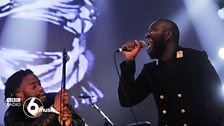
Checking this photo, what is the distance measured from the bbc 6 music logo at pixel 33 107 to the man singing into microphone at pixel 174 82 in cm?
53

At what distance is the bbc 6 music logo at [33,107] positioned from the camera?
2.52 meters

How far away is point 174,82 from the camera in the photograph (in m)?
2.44

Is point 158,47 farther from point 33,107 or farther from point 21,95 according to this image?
point 21,95

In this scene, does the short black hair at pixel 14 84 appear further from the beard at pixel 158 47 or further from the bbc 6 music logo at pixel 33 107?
the beard at pixel 158 47

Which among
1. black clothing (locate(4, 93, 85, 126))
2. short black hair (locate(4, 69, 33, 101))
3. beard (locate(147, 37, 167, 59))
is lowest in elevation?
black clothing (locate(4, 93, 85, 126))

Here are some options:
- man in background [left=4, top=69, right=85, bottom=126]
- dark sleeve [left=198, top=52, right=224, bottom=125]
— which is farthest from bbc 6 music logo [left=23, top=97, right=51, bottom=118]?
dark sleeve [left=198, top=52, right=224, bottom=125]

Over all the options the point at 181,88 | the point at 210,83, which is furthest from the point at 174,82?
the point at 210,83

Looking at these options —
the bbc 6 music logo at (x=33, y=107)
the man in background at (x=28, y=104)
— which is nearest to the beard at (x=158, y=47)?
the man in background at (x=28, y=104)

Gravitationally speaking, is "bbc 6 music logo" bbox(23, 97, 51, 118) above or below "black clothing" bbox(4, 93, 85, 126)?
above

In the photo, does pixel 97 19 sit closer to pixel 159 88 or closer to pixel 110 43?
pixel 110 43

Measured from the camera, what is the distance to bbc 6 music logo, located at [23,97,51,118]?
2.52m

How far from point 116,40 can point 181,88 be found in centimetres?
273

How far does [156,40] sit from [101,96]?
2437 millimetres

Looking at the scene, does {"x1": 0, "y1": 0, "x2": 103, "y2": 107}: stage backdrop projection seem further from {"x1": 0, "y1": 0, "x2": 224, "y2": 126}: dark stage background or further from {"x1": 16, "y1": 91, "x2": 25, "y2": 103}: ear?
{"x1": 16, "y1": 91, "x2": 25, "y2": 103}: ear
